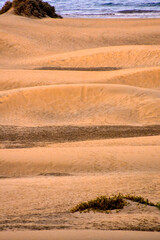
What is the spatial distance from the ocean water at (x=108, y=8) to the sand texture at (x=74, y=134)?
15.0 meters

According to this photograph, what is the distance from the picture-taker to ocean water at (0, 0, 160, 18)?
3906cm

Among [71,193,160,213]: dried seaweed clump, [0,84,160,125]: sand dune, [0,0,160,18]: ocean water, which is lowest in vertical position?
[0,84,160,125]: sand dune

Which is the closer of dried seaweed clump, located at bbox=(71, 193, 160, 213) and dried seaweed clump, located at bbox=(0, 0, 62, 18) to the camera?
dried seaweed clump, located at bbox=(71, 193, 160, 213)

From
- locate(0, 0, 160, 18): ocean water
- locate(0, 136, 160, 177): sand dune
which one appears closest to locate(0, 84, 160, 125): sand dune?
locate(0, 136, 160, 177): sand dune

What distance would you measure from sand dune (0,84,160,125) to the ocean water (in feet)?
85.2

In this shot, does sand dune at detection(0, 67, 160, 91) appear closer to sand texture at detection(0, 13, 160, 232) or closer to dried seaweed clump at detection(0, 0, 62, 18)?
sand texture at detection(0, 13, 160, 232)

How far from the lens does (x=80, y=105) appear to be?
1255cm

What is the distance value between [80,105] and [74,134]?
253cm

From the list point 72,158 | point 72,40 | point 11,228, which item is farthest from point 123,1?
point 11,228

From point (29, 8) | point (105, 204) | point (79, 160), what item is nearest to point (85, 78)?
point (79, 160)

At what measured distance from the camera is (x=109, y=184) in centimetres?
599

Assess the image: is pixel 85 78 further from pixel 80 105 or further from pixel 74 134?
pixel 74 134

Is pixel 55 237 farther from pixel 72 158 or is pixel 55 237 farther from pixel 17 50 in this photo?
pixel 17 50

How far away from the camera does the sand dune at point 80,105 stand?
11.5 m
